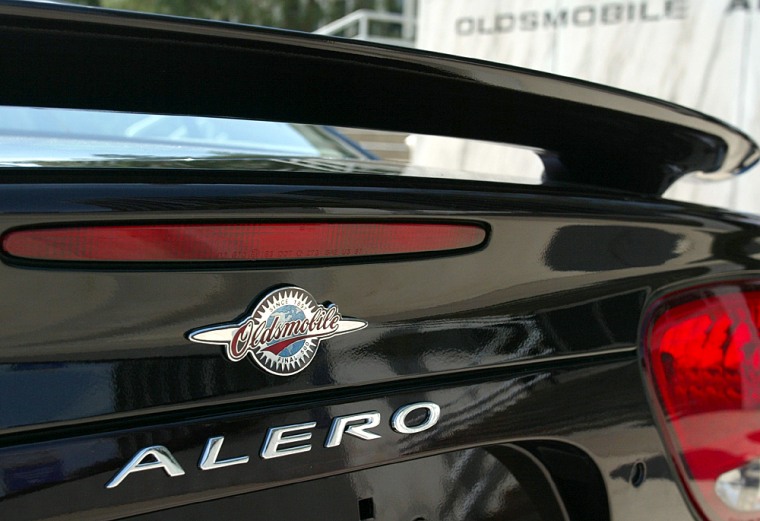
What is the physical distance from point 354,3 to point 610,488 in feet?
82.3

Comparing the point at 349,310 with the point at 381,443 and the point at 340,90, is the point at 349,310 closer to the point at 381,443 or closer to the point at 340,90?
the point at 381,443

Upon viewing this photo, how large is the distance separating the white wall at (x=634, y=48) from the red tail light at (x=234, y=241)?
18.2 feet

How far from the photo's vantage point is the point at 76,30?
3.43ft

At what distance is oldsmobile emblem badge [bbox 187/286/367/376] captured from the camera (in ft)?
3.45

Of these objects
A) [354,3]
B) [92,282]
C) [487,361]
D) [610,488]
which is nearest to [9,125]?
[92,282]

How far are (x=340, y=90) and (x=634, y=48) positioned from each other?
261 inches

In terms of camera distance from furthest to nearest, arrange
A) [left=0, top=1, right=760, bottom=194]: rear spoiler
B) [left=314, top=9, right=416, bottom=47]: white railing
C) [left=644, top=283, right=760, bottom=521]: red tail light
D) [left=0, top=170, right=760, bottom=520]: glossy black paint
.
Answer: [left=314, top=9, right=416, bottom=47]: white railing, [left=644, top=283, right=760, bottom=521]: red tail light, [left=0, top=1, right=760, bottom=194]: rear spoiler, [left=0, top=170, right=760, bottom=520]: glossy black paint

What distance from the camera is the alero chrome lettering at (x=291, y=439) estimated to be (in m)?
1.02

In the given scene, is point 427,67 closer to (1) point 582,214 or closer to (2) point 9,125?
(1) point 582,214

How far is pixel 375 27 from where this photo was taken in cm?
1756

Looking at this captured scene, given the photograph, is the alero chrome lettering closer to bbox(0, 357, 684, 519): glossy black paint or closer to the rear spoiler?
bbox(0, 357, 684, 519): glossy black paint

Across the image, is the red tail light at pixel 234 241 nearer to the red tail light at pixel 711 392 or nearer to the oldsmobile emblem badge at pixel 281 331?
the oldsmobile emblem badge at pixel 281 331

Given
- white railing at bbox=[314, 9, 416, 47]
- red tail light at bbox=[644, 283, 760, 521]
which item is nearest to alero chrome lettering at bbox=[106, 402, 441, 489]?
red tail light at bbox=[644, 283, 760, 521]

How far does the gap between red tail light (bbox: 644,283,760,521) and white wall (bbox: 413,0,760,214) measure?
5.19 meters
